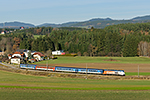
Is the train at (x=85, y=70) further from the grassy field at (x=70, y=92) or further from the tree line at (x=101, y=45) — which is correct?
the tree line at (x=101, y=45)

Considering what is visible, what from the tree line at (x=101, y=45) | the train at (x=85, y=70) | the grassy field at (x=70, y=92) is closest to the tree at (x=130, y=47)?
the tree line at (x=101, y=45)

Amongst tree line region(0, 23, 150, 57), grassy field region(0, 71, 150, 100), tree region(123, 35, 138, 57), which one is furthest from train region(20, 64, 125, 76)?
tree region(123, 35, 138, 57)

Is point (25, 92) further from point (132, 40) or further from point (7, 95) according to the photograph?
point (132, 40)

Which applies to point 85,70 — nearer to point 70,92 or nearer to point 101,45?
Result: point 70,92

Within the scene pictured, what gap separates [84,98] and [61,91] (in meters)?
7.47

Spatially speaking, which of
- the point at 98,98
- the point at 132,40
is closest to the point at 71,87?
the point at 98,98

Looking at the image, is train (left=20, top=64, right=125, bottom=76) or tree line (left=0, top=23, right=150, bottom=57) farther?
tree line (left=0, top=23, right=150, bottom=57)

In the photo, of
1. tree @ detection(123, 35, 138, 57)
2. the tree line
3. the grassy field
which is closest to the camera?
the grassy field

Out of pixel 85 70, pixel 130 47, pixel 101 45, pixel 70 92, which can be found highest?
pixel 101 45

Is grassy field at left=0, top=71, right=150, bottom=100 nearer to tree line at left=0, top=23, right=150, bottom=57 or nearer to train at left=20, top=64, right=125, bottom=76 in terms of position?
train at left=20, top=64, right=125, bottom=76

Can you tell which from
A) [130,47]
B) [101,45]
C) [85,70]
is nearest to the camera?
[85,70]

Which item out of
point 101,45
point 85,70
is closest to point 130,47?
point 101,45

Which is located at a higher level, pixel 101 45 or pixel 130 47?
pixel 101 45

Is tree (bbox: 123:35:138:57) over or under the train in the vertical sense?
over
